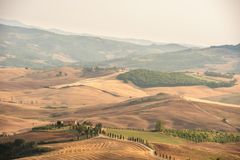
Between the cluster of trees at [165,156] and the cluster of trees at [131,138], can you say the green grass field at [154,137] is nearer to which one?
the cluster of trees at [131,138]

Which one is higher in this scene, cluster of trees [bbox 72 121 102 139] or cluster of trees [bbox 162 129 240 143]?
cluster of trees [bbox 72 121 102 139]

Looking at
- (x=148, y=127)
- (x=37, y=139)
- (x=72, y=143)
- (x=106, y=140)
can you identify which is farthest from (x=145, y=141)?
(x=148, y=127)

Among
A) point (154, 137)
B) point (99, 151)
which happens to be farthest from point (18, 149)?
point (154, 137)

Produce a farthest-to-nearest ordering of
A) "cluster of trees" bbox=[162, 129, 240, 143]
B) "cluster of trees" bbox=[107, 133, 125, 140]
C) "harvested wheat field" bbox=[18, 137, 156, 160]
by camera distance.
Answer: "cluster of trees" bbox=[162, 129, 240, 143]
"cluster of trees" bbox=[107, 133, 125, 140]
"harvested wheat field" bbox=[18, 137, 156, 160]

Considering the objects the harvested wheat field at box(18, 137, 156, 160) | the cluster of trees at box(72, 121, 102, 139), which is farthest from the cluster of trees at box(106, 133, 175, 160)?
the cluster of trees at box(72, 121, 102, 139)

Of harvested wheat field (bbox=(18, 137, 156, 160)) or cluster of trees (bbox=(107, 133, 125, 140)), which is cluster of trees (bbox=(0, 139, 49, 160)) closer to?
harvested wheat field (bbox=(18, 137, 156, 160))
